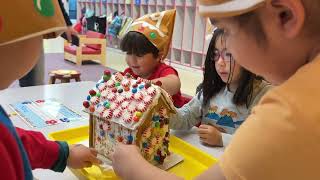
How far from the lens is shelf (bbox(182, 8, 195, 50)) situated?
175 inches

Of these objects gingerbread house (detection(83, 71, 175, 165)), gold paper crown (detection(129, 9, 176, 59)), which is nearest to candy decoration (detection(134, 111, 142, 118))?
gingerbread house (detection(83, 71, 175, 165))

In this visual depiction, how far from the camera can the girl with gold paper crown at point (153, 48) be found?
132cm

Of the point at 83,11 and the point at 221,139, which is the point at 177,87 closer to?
the point at 221,139

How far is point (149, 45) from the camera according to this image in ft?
4.54

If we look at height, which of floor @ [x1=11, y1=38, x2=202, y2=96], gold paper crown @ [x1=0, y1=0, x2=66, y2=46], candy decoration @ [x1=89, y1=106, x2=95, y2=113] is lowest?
floor @ [x1=11, y1=38, x2=202, y2=96]

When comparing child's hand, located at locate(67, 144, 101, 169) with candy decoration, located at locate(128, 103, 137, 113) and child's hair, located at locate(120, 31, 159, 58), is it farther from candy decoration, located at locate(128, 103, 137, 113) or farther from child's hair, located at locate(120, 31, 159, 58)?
child's hair, located at locate(120, 31, 159, 58)

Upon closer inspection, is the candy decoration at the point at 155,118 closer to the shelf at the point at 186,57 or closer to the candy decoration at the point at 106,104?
the candy decoration at the point at 106,104

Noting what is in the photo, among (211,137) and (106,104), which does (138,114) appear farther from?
(211,137)

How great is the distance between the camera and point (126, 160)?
0.62 m

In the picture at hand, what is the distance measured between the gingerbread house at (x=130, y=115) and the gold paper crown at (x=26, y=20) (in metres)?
0.29

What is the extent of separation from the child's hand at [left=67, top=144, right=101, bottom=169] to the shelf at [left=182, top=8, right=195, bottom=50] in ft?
12.7

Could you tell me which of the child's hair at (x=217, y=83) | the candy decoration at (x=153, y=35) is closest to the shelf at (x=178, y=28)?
the candy decoration at (x=153, y=35)

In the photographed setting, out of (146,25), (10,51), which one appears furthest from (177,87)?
(10,51)

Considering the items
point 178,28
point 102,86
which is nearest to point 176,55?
point 178,28
